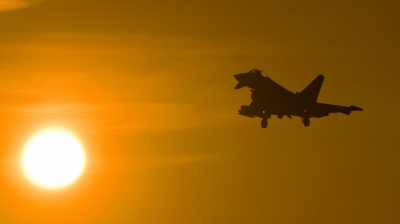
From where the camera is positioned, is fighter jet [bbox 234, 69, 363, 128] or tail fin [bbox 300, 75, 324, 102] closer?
fighter jet [bbox 234, 69, 363, 128]

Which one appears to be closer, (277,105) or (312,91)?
(277,105)

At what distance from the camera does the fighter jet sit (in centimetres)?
10362

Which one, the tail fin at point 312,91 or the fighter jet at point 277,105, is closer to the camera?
the fighter jet at point 277,105

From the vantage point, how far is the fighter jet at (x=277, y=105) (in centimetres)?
10362

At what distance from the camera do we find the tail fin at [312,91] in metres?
108

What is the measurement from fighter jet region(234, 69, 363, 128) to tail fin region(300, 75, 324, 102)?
87 centimetres

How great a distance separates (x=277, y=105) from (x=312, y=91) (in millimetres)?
9308

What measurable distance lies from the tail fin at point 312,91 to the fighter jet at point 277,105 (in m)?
0.87

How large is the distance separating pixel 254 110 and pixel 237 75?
574 cm

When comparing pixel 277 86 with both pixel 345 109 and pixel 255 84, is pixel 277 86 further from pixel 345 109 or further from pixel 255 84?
pixel 345 109

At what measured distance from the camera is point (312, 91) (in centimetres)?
11081

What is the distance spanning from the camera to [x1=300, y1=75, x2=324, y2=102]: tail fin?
4245 inches

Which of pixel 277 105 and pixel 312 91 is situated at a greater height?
pixel 312 91

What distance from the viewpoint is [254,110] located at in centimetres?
10412
